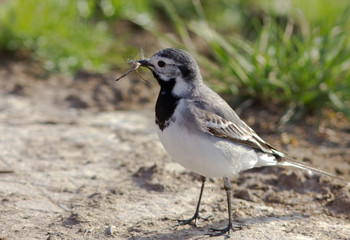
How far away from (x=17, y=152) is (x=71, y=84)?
6.83 ft

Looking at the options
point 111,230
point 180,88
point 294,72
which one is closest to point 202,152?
point 180,88

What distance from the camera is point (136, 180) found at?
17.0ft

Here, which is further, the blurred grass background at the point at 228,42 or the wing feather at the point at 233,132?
the blurred grass background at the point at 228,42

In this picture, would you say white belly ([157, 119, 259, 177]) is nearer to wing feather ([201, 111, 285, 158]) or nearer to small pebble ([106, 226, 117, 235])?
wing feather ([201, 111, 285, 158])

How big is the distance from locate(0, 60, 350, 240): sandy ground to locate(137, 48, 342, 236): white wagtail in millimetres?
412

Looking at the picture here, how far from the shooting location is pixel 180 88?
4293 millimetres

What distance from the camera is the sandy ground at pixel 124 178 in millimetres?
4375

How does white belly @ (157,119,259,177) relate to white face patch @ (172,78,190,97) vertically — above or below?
below

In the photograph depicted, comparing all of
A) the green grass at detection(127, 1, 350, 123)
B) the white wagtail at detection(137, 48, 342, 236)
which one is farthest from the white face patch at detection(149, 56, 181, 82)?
the green grass at detection(127, 1, 350, 123)

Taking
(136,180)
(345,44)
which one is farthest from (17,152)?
(345,44)

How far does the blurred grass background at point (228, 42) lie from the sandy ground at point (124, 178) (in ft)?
1.34

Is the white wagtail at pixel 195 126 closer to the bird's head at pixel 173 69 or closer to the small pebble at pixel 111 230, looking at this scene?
the bird's head at pixel 173 69

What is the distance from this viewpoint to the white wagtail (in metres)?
4.06

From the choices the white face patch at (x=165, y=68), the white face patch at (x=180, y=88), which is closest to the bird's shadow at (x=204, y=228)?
the white face patch at (x=180, y=88)
